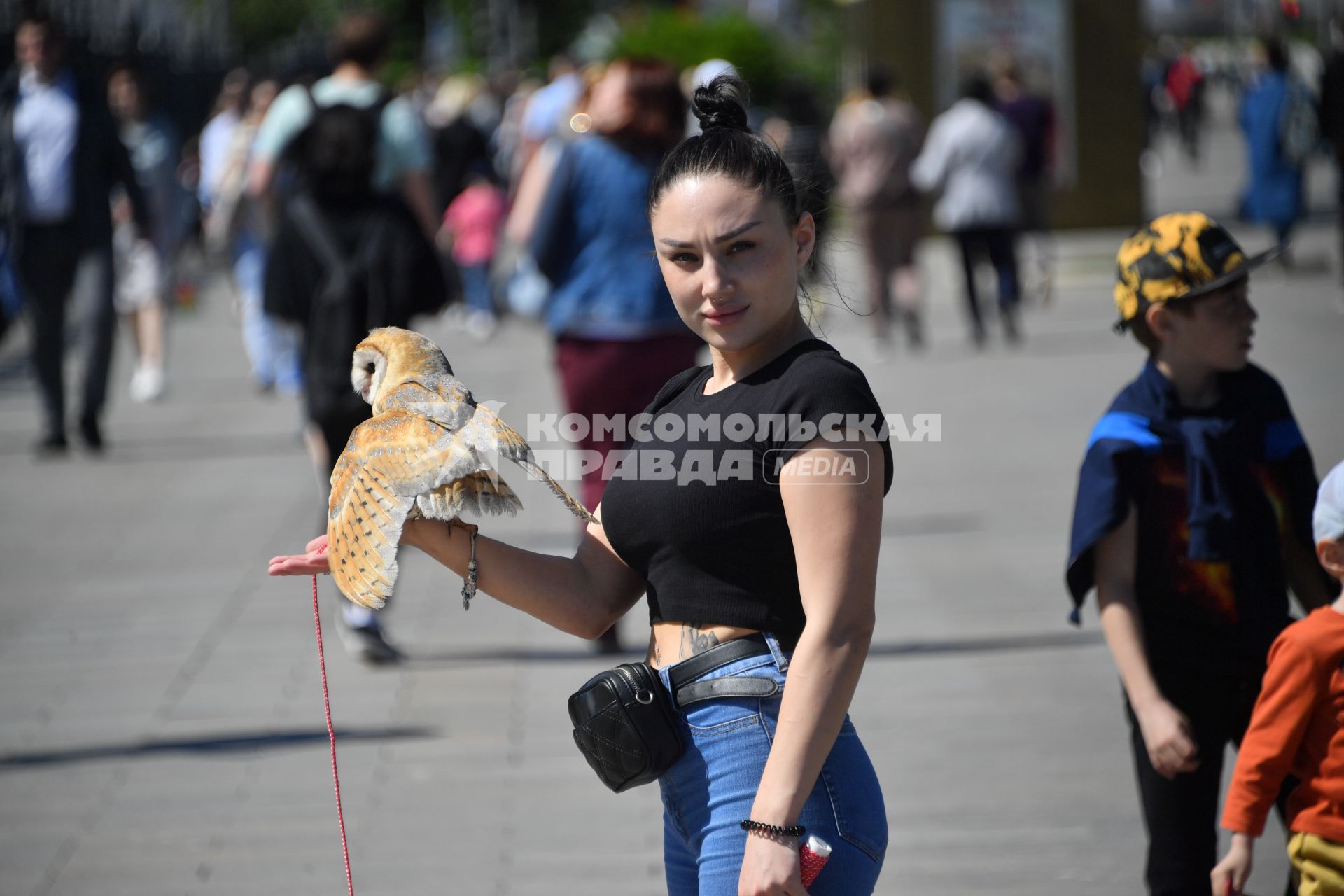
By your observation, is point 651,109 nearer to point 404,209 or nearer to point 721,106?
point 404,209

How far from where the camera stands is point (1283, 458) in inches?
117

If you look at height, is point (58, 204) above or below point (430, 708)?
above

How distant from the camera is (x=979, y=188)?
42.3 feet

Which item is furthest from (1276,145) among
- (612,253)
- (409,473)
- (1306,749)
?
(409,473)

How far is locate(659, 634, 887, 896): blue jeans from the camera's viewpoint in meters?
2.11

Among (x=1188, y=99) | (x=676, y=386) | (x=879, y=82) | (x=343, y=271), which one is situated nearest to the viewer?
(x=676, y=386)

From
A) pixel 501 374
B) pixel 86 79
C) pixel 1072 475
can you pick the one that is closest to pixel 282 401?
pixel 501 374

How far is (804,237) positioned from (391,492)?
725 millimetres

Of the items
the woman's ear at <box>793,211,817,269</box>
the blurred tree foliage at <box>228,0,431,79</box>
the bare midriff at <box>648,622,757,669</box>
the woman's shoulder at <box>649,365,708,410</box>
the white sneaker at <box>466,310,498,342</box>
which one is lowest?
the white sneaker at <box>466,310,498,342</box>

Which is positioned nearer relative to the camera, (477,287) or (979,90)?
(979,90)

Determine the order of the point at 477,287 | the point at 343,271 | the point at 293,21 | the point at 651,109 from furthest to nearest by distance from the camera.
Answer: the point at 293,21
the point at 477,287
the point at 343,271
the point at 651,109

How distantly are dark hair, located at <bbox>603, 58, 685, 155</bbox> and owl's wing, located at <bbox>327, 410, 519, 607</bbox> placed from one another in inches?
143

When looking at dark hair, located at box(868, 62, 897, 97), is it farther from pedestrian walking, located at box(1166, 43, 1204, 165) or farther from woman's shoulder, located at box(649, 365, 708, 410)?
pedestrian walking, located at box(1166, 43, 1204, 165)

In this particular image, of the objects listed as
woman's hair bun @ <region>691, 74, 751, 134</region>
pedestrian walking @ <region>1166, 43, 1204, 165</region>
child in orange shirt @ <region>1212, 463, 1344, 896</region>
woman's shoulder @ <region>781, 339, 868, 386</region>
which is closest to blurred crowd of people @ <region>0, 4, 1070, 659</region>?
woman's hair bun @ <region>691, 74, 751, 134</region>
